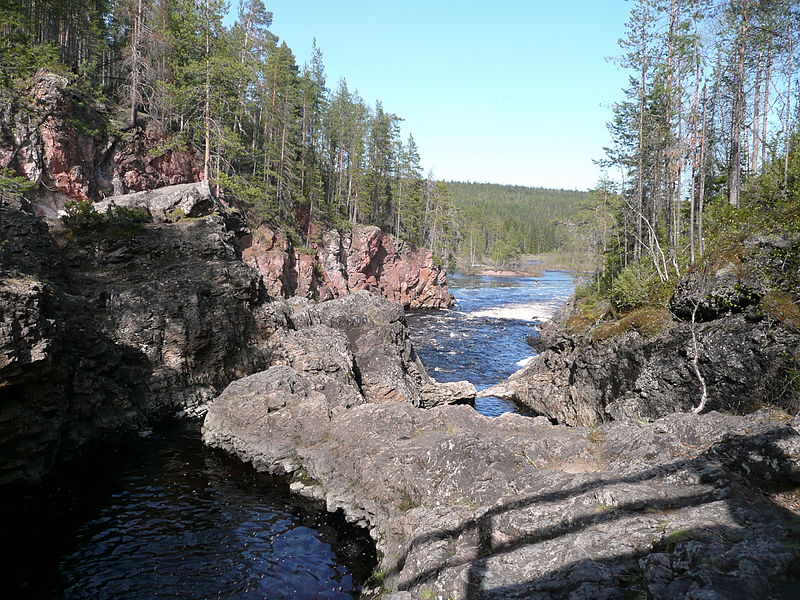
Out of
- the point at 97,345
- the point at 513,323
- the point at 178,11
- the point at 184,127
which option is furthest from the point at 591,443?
the point at 178,11

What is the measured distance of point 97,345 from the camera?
51.2ft

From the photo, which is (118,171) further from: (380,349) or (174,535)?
(174,535)

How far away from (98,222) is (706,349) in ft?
81.5

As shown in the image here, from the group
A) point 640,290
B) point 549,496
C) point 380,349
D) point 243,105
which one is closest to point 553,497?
point 549,496

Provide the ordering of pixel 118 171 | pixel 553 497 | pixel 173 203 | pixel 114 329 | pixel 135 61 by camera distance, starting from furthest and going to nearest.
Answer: pixel 118 171 → pixel 135 61 → pixel 173 203 → pixel 114 329 → pixel 553 497

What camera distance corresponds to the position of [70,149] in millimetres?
30047

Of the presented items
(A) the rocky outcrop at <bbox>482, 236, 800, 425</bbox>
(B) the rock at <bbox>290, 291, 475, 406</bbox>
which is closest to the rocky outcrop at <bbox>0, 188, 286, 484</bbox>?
(B) the rock at <bbox>290, 291, 475, 406</bbox>

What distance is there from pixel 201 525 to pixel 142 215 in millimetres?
17233

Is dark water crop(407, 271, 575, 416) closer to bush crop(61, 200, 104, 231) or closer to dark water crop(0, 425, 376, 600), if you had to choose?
dark water crop(0, 425, 376, 600)

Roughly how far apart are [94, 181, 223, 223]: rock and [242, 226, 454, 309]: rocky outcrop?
49.4ft

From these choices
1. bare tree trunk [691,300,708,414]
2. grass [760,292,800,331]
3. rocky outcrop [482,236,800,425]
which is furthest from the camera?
bare tree trunk [691,300,708,414]

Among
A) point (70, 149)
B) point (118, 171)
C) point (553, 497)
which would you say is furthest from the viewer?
point (118, 171)

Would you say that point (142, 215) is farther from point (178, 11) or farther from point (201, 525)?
point (178, 11)

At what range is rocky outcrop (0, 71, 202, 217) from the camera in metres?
27.3
